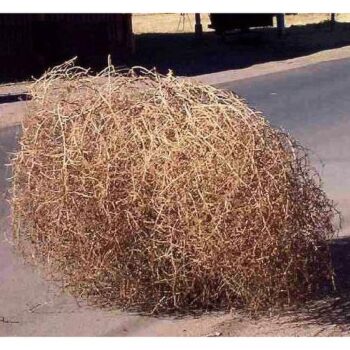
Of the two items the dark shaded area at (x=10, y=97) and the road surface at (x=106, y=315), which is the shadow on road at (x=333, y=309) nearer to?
the road surface at (x=106, y=315)

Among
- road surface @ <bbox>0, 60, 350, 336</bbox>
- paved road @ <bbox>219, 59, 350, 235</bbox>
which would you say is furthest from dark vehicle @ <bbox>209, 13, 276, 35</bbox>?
road surface @ <bbox>0, 60, 350, 336</bbox>

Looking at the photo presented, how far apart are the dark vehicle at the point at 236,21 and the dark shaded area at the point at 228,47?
0.84 ft

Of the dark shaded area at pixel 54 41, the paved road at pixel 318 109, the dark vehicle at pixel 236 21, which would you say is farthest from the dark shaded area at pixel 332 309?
the dark vehicle at pixel 236 21

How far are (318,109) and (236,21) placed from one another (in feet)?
42.8

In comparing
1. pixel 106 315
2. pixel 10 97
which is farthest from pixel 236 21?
pixel 106 315

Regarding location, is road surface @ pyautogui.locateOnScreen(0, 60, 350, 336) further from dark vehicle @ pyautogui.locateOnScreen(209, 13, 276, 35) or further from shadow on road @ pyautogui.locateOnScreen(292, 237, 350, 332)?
dark vehicle @ pyautogui.locateOnScreen(209, 13, 276, 35)

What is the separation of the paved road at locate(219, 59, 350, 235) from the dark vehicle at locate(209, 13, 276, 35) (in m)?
6.62

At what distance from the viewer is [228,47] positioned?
24.5 m
